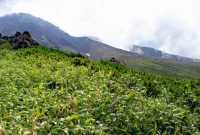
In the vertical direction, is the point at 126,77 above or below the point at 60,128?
above

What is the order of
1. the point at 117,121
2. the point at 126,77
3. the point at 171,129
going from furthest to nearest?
the point at 126,77 → the point at 171,129 → the point at 117,121

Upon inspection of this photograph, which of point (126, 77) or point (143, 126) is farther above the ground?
point (126, 77)

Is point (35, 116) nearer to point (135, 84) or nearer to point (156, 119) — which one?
point (156, 119)

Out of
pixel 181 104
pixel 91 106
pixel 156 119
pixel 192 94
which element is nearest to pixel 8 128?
pixel 91 106

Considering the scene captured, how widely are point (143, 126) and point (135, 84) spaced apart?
503cm

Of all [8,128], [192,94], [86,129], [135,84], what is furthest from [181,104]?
[8,128]

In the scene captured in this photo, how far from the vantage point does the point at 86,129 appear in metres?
5.32

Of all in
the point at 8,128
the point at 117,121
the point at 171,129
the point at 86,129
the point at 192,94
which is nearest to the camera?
the point at 8,128

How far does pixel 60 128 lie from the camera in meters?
5.13

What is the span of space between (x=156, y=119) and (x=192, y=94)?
4768mm

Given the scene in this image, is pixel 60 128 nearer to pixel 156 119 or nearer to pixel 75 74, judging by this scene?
pixel 156 119

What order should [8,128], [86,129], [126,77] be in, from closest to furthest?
1. [8,128]
2. [86,129]
3. [126,77]

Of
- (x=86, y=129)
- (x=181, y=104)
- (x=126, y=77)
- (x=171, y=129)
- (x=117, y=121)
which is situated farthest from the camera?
(x=126, y=77)

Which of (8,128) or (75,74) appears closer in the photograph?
(8,128)
